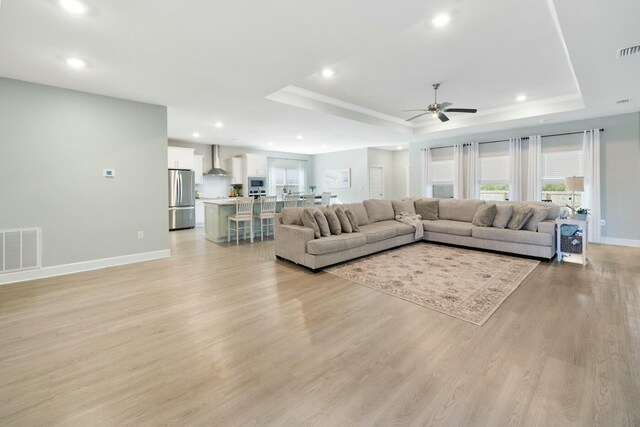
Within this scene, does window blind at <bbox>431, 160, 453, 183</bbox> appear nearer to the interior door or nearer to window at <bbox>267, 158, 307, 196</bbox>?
the interior door

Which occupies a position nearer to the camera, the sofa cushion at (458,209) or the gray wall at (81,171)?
the gray wall at (81,171)

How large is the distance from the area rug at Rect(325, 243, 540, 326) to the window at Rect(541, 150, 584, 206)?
3.00 metres

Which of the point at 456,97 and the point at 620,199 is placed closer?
the point at 456,97

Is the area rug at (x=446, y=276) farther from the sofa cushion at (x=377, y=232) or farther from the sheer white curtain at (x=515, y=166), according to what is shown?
the sheer white curtain at (x=515, y=166)

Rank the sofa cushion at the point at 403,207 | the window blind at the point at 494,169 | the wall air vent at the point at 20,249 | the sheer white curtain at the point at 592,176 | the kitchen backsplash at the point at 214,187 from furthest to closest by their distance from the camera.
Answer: the kitchen backsplash at the point at 214,187 < the window blind at the point at 494,169 < the sofa cushion at the point at 403,207 < the sheer white curtain at the point at 592,176 < the wall air vent at the point at 20,249

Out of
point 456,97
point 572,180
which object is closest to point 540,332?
point 572,180

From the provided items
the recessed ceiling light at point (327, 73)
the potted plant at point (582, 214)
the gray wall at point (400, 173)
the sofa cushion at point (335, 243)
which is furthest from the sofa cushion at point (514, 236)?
the gray wall at point (400, 173)

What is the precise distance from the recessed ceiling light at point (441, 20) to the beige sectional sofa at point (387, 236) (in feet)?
9.35

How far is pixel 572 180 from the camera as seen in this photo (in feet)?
15.9

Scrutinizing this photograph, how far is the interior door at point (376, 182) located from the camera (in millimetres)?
10466

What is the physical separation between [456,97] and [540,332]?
430 centimetres

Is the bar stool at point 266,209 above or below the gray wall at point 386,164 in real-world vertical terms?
below

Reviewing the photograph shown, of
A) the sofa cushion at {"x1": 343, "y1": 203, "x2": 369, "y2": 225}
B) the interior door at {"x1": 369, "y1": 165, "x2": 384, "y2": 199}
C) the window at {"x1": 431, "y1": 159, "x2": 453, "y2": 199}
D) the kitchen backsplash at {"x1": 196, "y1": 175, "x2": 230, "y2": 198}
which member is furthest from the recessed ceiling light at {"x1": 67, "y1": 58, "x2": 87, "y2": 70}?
the interior door at {"x1": 369, "y1": 165, "x2": 384, "y2": 199}

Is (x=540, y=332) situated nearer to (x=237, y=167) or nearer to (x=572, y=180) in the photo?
(x=572, y=180)
